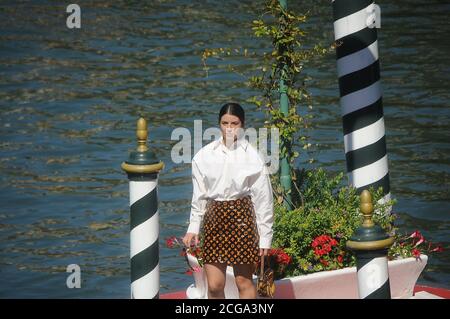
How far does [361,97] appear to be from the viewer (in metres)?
9.27

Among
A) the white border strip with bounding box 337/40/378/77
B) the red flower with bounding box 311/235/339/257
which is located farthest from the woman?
the white border strip with bounding box 337/40/378/77

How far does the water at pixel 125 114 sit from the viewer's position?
12078 mm

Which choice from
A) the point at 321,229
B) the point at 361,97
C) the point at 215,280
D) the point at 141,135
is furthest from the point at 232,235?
the point at 361,97

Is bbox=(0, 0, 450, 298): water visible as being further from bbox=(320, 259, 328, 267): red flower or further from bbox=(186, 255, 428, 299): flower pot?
bbox=(320, 259, 328, 267): red flower

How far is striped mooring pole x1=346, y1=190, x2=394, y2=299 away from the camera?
6398 millimetres

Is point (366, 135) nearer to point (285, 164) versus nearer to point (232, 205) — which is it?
point (285, 164)

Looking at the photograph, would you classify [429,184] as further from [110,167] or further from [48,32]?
[48,32]

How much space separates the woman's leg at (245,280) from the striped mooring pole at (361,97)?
189cm

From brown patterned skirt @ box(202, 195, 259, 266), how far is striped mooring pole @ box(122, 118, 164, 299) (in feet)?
1.42

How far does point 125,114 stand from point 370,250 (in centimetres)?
1110

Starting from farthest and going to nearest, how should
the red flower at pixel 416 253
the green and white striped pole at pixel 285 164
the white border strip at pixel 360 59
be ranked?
the white border strip at pixel 360 59, the green and white striped pole at pixel 285 164, the red flower at pixel 416 253

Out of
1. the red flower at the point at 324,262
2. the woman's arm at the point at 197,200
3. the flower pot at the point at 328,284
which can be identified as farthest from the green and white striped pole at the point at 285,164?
the woman's arm at the point at 197,200

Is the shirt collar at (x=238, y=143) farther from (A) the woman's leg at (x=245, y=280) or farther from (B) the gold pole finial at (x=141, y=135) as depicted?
(A) the woman's leg at (x=245, y=280)

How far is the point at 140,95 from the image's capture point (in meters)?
18.1
